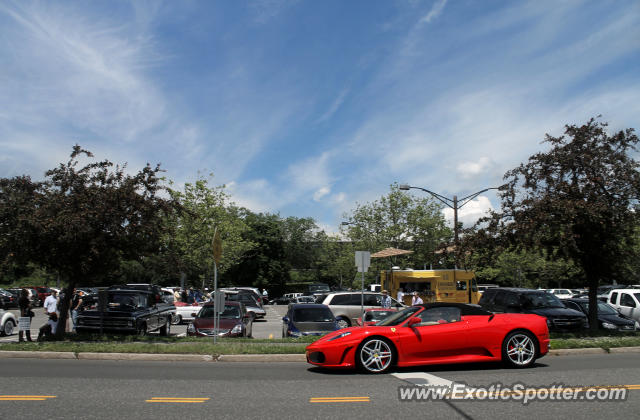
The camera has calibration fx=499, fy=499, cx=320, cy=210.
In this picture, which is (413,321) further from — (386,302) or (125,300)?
(125,300)

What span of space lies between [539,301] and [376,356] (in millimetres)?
10340

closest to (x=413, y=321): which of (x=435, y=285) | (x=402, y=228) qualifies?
(x=435, y=285)

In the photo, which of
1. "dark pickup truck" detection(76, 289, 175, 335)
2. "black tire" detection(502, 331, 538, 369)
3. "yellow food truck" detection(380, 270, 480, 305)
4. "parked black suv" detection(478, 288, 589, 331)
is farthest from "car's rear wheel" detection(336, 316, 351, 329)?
"black tire" detection(502, 331, 538, 369)

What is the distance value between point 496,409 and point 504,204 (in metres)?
9.56

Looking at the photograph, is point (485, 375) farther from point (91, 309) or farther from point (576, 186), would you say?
point (91, 309)

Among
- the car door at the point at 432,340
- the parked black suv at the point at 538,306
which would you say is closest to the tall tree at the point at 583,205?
the parked black suv at the point at 538,306

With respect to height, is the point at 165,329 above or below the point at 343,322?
below

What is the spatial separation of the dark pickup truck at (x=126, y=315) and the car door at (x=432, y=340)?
9793 millimetres

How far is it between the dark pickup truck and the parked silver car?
634 centimetres

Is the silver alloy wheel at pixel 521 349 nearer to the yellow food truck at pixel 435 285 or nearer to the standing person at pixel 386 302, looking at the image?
the standing person at pixel 386 302

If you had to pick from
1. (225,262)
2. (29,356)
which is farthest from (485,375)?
(225,262)

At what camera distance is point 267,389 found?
296 inches

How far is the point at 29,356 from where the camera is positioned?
11133mm

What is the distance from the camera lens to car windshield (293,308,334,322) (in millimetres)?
15367
